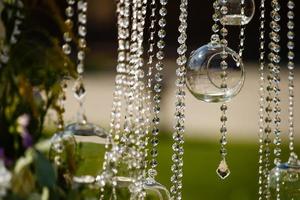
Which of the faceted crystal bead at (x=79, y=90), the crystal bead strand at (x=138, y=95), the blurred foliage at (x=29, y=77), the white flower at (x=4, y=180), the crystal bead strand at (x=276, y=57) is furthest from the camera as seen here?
the crystal bead strand at (x=276, y=57)

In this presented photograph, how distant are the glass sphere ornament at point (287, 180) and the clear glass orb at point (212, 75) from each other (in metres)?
0.23

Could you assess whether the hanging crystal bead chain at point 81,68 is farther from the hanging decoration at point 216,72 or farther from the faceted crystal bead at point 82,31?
the hanging decoration at point 216,72

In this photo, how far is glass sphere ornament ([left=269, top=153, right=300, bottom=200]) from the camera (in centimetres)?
199

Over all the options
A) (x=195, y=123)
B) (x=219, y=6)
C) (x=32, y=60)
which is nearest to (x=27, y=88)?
(x=32, y=60)

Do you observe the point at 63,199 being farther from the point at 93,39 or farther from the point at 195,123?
the point at 93,39

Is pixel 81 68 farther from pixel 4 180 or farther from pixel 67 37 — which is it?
pixel 4 180

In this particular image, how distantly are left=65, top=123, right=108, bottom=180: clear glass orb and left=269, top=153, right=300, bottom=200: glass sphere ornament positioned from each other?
0.46 meters

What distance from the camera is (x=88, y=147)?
1.68 metres

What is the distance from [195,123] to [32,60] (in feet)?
17.5

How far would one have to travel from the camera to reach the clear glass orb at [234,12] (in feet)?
6.21

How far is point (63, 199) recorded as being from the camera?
1625mm

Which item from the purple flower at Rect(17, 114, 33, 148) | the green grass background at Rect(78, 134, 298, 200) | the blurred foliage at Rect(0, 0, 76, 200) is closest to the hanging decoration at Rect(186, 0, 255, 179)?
the blurred foliage at Rect(0, 0, 76, 200)

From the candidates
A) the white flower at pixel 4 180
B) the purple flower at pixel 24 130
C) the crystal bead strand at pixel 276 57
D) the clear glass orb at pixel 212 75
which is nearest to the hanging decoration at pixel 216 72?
the clear glass orb at pixel 212 75

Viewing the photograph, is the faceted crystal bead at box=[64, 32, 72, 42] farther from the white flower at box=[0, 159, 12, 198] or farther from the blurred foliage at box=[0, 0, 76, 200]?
the white flower at box=[0, 159, 12, 198]
